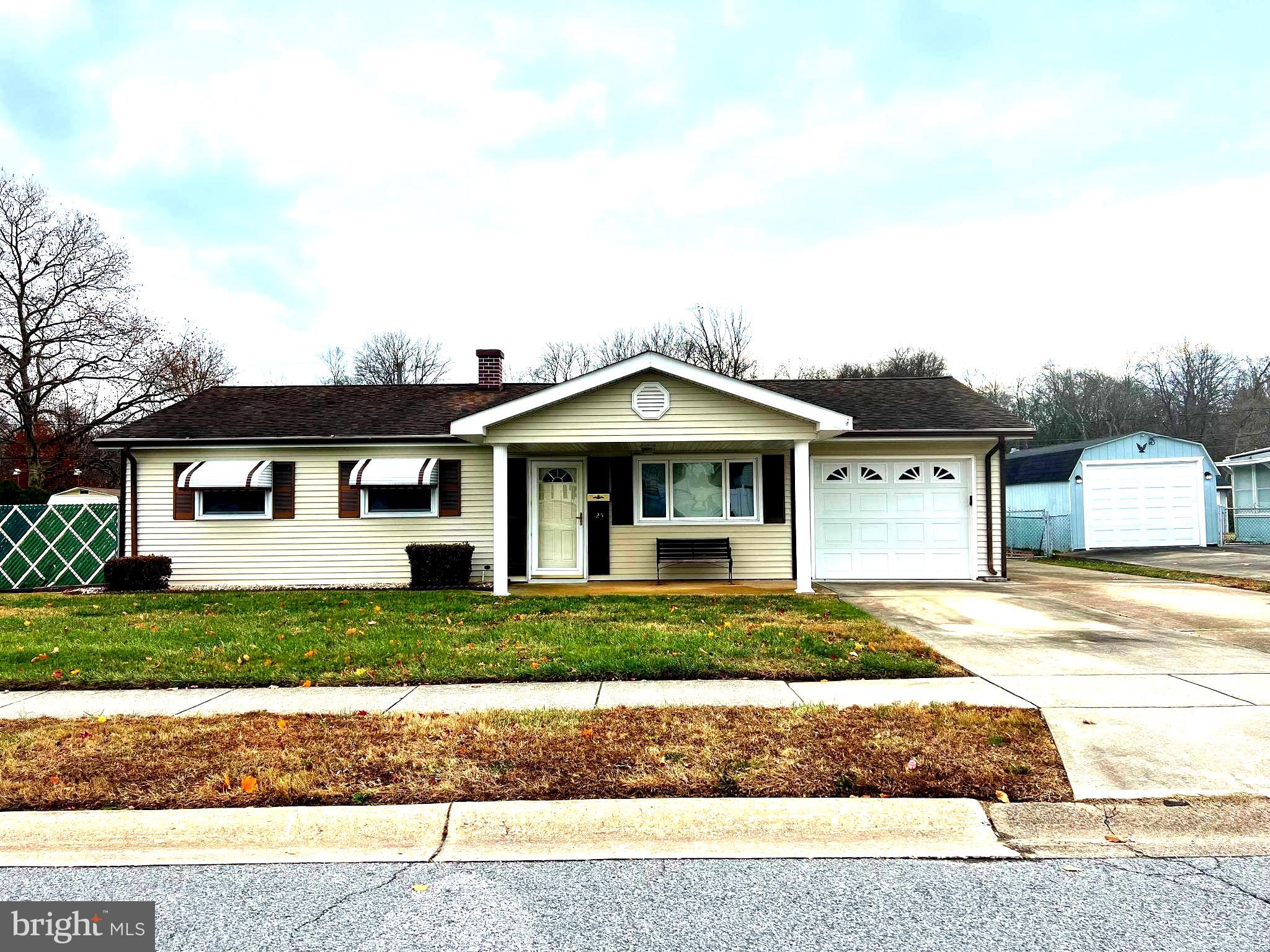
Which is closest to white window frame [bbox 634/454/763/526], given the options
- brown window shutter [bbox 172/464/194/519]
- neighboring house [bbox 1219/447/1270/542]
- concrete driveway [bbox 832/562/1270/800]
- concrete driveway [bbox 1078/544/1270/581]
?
concrete driveway [bbox 832/562/1270/800]


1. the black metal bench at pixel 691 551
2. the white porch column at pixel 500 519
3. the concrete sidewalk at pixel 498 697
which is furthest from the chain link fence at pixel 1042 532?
the concrete sidewalk at pixel 498 697

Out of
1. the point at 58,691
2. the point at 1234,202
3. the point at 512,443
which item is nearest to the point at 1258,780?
the point at 58,691

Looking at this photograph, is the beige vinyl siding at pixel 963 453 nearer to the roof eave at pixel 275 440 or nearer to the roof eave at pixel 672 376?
the roof eave at pixel 672 376

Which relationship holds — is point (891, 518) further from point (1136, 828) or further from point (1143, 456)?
point (1143, 456)

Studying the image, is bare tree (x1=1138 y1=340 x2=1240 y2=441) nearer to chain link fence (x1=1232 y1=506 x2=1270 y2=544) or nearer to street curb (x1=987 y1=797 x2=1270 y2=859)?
chain link fence (x1=1232 y1=506 x2=1270 y2=544)

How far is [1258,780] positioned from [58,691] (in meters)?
8.34

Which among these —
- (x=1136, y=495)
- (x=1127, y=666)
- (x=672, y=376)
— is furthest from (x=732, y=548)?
(x=1136, y=495)

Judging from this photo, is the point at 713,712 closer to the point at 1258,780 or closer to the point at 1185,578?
the point at 1258,780

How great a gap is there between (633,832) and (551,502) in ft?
35.2

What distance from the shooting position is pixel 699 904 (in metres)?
2.95

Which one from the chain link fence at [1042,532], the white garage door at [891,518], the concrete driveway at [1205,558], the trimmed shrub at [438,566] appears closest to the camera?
the trimmed shrub at [438,566]

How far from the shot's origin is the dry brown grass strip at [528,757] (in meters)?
3.89

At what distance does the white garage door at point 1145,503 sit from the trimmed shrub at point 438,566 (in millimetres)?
17810

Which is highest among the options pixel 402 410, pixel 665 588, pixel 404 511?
pixel 402 410
